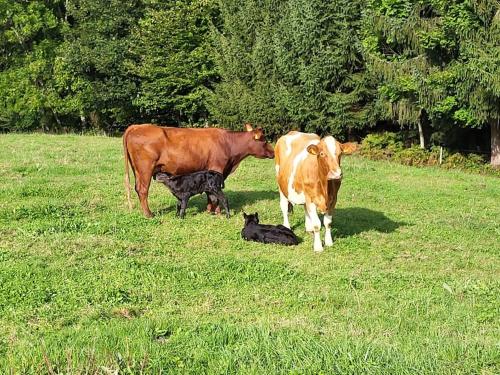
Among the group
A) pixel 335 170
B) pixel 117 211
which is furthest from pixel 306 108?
pixel 335 170

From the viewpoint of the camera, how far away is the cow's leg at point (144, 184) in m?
11.6

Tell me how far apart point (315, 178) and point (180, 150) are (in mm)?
3901

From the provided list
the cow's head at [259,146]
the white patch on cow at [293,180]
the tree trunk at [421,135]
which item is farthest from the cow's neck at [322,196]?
the tree trunk at [421,135]

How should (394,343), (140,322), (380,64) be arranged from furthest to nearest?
(380,64)
(140,322)
(394,343)

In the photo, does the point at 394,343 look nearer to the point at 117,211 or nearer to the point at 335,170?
the point at 335,170

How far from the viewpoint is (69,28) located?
4166cm

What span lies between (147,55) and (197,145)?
2834 cm

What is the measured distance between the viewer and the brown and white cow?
29.4ft

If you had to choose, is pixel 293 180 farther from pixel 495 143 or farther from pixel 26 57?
pixel 26 57

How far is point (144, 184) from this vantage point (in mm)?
11789

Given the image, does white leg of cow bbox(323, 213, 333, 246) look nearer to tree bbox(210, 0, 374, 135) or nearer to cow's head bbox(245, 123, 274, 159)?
cow's head bbox(245, 123, 274, 159)

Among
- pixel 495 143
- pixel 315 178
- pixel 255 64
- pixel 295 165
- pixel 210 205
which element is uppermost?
pixel 255 64

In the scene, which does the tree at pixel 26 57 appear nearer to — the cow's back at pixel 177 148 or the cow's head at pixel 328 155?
the cow's back at pixel 177 148

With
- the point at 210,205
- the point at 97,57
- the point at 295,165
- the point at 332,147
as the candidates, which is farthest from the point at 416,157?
the point at 97,57
